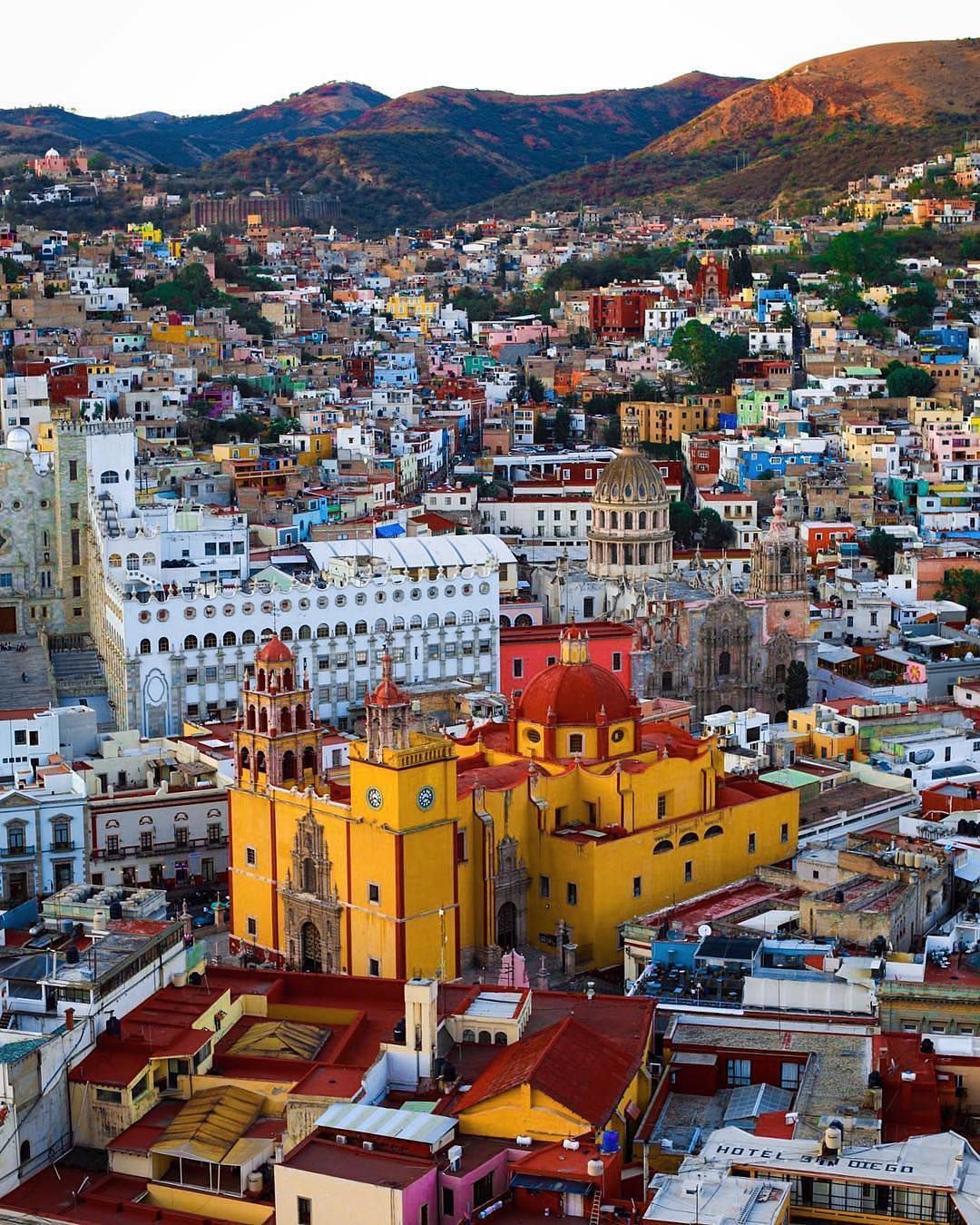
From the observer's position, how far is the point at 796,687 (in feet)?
185

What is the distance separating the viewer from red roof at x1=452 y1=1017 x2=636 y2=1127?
29984 mm

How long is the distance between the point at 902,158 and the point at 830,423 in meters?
69.7

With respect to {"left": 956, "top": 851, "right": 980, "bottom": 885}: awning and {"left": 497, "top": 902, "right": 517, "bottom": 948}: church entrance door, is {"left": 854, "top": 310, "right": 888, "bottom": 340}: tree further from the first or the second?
{"left": 497, "top": 902, "right": 517, "bottom": 948}: church entrance door

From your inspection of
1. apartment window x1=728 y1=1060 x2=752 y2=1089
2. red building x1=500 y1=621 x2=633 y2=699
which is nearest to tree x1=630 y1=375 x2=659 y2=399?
red building x1=500 y1=621 x2=633 y2=699

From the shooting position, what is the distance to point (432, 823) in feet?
125

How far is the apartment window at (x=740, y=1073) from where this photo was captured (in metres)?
32.2

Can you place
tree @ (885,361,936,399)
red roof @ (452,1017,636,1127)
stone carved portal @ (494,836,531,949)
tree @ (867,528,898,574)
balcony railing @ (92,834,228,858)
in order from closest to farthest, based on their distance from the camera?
red roof @ (452,1017,636,1127)
stone carved portal @ (494,836,531,949)
balcony railing @ (92,834,228,858)
tree @ (867,528,898,574)
tree @ (885,361,936,399)

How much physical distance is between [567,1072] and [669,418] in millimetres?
66980

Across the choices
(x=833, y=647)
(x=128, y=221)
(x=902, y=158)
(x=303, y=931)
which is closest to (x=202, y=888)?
(x=303, y=931)

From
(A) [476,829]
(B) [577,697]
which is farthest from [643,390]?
(A) [476,829]

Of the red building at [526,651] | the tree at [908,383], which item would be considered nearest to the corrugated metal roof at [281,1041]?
the red building at [526,651]

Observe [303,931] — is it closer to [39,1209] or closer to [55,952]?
[55,952]

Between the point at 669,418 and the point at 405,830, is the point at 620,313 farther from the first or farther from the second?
the point at 405,830

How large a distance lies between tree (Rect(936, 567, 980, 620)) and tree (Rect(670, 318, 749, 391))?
34206mm
